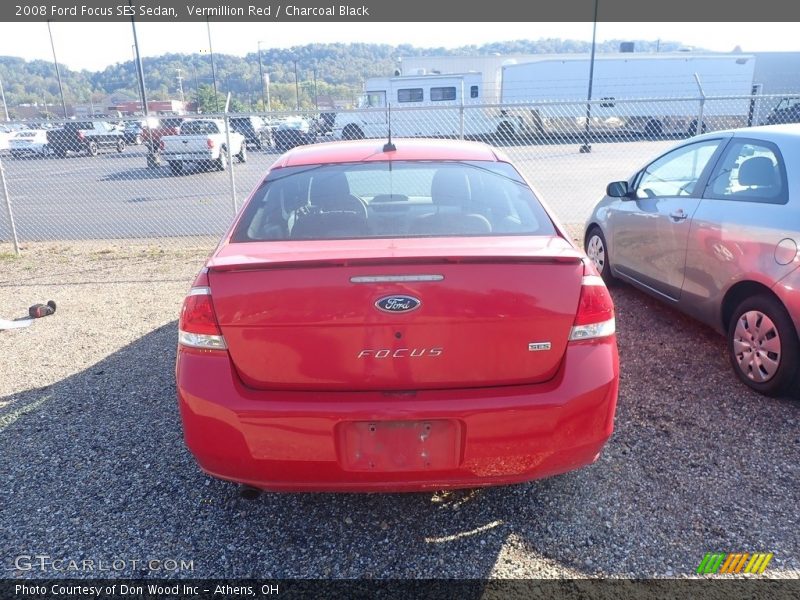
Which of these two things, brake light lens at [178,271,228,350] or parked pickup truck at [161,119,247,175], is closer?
brake light lens at [178,271,228,350]

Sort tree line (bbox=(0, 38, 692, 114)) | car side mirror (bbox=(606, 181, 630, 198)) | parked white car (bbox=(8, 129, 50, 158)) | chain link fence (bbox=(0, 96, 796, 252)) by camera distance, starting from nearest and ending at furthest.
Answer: car side mirror (bbox=(606, 181, 630, 198)), chain link fence (bbox=(0, 96, 796, 252)), parked white car (bbox=(8, 129, 50, 158)), tree line (bbox=(0, 38, 692, 114))

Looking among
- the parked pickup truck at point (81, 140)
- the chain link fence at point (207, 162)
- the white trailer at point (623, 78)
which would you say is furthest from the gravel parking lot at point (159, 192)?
the white trailer at point (623, 78)

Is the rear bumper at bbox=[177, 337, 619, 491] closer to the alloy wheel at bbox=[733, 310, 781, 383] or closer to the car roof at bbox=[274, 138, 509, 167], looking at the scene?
the car roof at bbox=[274, 138, 509, 167]

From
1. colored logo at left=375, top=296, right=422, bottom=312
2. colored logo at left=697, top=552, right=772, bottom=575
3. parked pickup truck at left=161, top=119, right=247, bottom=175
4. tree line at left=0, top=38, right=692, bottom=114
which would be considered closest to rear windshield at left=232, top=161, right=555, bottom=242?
colored logo at left=375, top=296, right=422, bottom=312

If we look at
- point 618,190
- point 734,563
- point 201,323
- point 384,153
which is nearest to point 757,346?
point 734,563

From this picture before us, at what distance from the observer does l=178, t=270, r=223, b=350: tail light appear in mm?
2307

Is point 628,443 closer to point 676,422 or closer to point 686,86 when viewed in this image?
point 676,422

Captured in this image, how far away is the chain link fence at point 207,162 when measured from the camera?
32.6 ft

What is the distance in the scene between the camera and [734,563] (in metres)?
2.44

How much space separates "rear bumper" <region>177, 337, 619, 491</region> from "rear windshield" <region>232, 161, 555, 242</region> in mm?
710

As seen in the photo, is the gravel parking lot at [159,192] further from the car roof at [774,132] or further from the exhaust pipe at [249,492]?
the exhaust pipe at [249,492]

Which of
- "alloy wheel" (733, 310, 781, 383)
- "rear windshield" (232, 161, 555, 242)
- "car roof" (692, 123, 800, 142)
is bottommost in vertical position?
"alloy wheel" (733, 310, 781, 383)

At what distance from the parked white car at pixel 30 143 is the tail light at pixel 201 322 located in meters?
28.8

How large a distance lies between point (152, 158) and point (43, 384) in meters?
16.7
